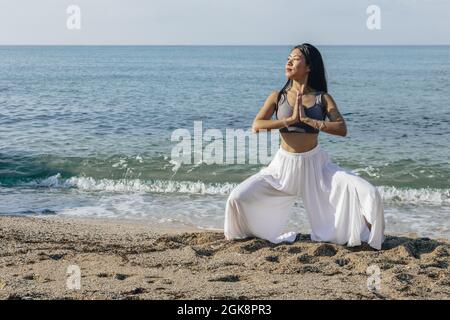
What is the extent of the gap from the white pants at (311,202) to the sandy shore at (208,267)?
6.8 inches

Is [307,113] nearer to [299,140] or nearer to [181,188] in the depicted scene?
[299,140]

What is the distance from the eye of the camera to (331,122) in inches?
231

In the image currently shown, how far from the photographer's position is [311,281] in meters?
5.11

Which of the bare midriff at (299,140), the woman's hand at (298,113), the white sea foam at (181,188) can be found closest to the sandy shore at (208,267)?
the bare midriff at (299,140)

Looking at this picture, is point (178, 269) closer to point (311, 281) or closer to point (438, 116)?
point (311, 281)

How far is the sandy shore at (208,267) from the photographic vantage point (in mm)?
4727

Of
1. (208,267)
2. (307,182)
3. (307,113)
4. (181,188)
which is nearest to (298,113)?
(307,113)

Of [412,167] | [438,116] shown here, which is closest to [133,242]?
[412,167]

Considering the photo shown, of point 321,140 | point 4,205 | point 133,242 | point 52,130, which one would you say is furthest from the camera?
point 52,130

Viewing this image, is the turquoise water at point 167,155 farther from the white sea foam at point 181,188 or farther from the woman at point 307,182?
the woman at point 307,182

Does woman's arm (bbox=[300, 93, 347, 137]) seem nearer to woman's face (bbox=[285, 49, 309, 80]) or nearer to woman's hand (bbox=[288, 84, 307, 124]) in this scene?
woman's hand (bbox=[288, 84, 307, 124])

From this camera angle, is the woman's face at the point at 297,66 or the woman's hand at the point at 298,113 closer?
the woman's hand at the point at 298,113

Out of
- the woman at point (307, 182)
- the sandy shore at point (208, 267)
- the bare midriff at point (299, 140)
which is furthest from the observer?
the bare midriff at point (299, 140)
